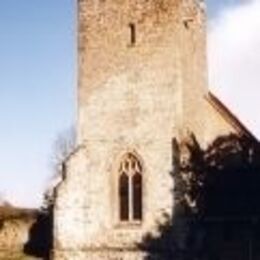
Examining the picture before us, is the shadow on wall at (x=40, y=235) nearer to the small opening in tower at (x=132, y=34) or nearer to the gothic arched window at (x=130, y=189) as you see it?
the gothic arched window at (x=130, y=189)

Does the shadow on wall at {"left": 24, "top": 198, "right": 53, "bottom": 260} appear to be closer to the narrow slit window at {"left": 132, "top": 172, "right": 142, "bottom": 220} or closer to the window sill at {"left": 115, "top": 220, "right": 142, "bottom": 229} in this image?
the window sill at {"left": 115, "top": 220, "right": 142, "bottom": 229}

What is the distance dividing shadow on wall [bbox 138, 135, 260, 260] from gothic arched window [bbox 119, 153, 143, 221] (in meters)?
1.13

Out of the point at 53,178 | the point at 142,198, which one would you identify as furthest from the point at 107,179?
the point at 53,178

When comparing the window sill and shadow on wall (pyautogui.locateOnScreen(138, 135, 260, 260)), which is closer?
shadow on wall (pyautogui.locateOnScreen(138, 135, 260, 260))

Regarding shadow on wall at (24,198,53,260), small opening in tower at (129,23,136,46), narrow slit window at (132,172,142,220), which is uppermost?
small opening in tower at (129,23,136,46)

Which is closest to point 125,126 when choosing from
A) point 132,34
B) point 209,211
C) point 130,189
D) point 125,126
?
point 125,126

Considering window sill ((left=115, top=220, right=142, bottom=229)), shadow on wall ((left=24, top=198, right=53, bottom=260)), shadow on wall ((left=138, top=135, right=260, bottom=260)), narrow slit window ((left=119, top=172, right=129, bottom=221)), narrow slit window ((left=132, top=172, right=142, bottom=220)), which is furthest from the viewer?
shadow on wall ((left=24, top=198, right=53, bottom=260))

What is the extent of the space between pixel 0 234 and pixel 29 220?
129cm

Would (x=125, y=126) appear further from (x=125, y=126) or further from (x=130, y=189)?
(x=130, y=189)

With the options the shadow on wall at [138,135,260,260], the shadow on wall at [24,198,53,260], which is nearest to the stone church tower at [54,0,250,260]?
the shadow on wall at [138,135,260,260]

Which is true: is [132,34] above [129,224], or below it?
above

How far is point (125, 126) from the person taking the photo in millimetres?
33406

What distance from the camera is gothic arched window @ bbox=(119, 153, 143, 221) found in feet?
108

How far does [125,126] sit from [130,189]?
2246mm
